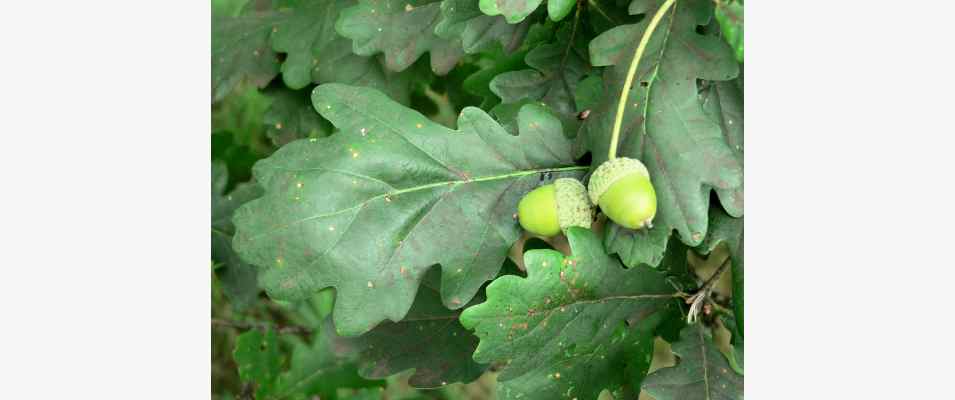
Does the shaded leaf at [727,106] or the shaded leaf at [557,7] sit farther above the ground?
the shaded leaf at [557,7]

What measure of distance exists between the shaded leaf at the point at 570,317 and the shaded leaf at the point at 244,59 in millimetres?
834

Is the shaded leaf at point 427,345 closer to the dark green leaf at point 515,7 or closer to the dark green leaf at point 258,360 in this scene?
the dark green leaf at point 258,360

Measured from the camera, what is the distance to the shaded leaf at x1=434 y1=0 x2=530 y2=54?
1.30 metres

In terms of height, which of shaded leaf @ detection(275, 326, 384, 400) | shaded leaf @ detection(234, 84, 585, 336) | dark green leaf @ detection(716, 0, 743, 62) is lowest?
shaded leaf @ detection(275, 326, 384, 400)

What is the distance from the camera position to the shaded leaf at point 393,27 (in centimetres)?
143

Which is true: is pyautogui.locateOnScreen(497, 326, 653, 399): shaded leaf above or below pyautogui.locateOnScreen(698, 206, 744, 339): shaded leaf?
below

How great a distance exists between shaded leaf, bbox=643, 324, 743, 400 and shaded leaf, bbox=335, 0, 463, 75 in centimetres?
59

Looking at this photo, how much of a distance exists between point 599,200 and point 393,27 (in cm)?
56

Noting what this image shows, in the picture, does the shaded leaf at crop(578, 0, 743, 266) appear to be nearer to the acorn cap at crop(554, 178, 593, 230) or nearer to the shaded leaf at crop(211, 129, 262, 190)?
the acorn cap at crop(554, 178, 593, 230)

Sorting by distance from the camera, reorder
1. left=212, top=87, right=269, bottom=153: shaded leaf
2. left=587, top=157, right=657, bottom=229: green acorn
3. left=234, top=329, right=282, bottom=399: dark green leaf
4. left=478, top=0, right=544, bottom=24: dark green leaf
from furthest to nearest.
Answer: left=212, top=87, right=269, bottom=153: shaded leaf
left=234, top=329, right=282, bottom=399: dark green leaf
left=478, top=0, right=544, bottom=24: dark green leaf
left=587, top=157, right=657, bottom=229: green acorn

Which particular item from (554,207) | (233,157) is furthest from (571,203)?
(233,157)

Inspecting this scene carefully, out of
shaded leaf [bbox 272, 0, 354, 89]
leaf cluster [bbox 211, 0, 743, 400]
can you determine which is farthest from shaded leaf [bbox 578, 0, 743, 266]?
shaded leaf [bbox 272, 0, 354, 89]

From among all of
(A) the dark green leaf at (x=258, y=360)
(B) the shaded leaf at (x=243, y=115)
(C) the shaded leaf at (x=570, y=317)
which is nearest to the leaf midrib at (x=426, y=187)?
(C) the shaded leaf at (x=570, y=317)

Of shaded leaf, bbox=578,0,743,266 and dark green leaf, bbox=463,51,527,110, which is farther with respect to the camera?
dark green leaf, bbox=463,51,527,110
